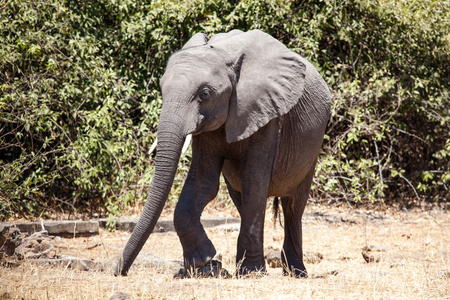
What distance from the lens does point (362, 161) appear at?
11.1 m

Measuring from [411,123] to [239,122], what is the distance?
7899 mm

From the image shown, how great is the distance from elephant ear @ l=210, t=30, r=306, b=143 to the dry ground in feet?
4.78

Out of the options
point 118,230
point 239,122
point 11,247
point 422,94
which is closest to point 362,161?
point 422,94

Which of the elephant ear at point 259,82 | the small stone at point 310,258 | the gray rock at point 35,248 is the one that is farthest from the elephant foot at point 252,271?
the gray rock at point 35,248

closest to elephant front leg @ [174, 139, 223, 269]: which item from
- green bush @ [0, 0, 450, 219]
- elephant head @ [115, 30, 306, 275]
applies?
elephant head @ [115, 30, 306, 275]

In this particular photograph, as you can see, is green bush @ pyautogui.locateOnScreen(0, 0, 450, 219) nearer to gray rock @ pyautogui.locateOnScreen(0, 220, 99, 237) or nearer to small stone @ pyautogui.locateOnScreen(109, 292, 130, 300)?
gray rock @ pyautogui.locateOnScreen(0, 220, 99, 237)

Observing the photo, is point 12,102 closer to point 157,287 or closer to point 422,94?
point 157,287

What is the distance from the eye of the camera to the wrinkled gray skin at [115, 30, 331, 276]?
16.6 ft

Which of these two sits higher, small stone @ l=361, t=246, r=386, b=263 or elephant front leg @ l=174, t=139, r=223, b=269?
elephant front leg @ l=174, t=139, r=223, b=269

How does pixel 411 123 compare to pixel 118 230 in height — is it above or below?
above

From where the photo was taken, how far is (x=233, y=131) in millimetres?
5480

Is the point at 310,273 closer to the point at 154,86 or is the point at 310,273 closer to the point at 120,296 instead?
the point at 120,296

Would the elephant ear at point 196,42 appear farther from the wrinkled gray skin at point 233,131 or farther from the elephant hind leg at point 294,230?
the elephant hind leg at point 294,230

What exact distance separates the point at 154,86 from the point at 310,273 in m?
5.74
